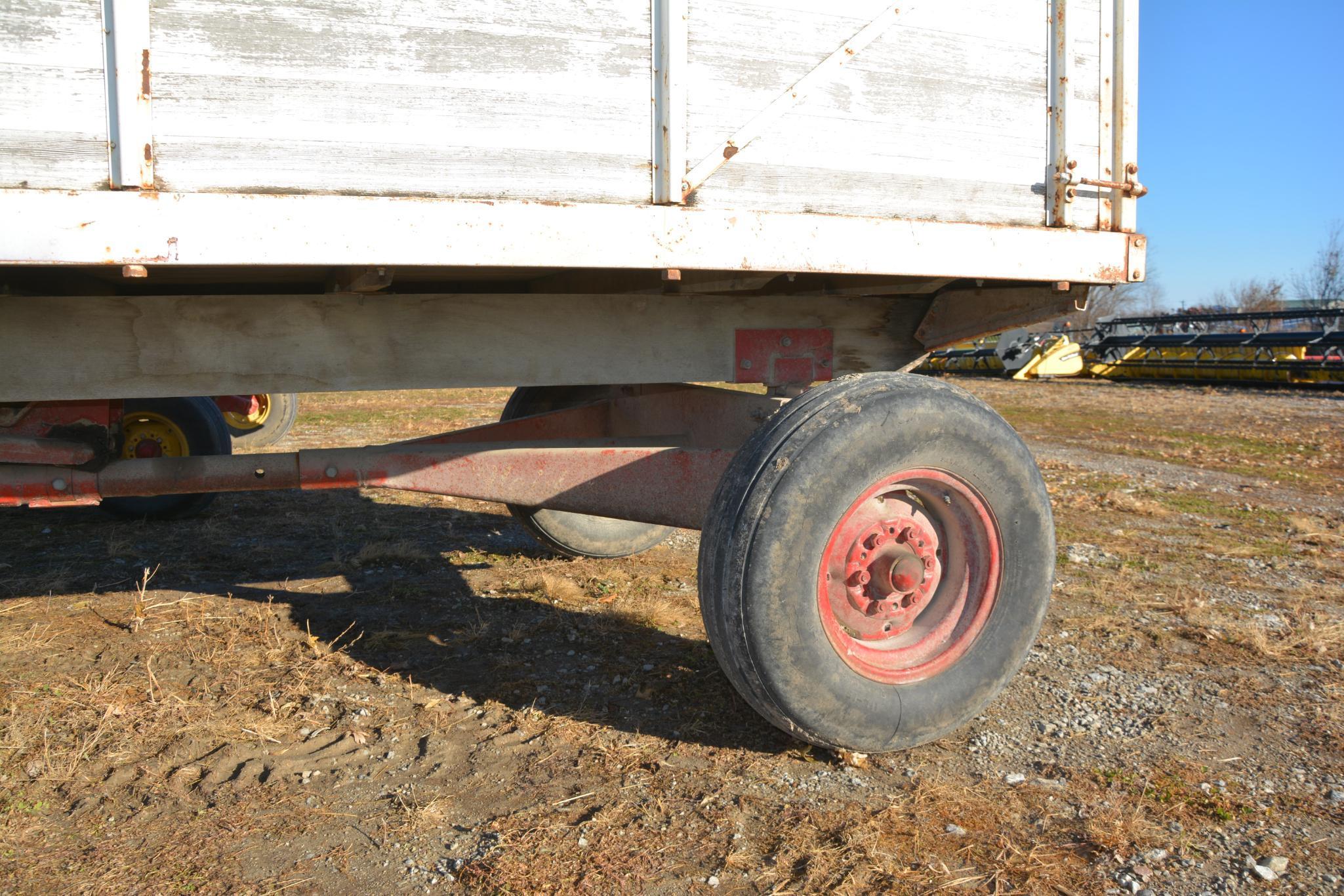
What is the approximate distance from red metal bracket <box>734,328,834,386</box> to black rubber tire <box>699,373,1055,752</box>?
565mm

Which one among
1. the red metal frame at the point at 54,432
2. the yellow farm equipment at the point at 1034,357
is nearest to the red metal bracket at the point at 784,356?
the red metal frame at the point at 54,432

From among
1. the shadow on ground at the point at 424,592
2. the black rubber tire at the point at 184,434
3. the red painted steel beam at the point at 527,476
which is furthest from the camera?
the black rubber tire at the point at 184,434

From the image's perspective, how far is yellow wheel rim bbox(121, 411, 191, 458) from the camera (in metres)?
5.00

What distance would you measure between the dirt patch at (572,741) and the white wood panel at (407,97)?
1.46 metres

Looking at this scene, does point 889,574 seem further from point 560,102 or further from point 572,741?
point 560,102

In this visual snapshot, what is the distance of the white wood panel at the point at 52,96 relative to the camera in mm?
1938

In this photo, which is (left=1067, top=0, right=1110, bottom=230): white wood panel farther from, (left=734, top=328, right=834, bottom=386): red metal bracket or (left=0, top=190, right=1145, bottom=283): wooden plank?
(left=734, top=328, right=834, bottom=386): red metal bracket

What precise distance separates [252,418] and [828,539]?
6589 millimetres

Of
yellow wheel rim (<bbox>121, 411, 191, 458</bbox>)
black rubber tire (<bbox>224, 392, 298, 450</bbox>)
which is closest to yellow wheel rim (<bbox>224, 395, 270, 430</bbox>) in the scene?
black rubber tire (<bbox>224, 392, 298, 450</bbox>)

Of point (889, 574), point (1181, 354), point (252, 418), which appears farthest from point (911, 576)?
point (1181, 354)

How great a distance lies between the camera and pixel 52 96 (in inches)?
77.3

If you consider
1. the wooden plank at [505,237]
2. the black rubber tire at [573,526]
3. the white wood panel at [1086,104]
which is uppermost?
the white wood panel at [1086,104]

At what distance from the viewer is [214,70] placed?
2.06 metres

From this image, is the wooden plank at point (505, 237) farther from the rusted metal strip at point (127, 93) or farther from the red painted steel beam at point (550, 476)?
the red painted steel beam at point (550, 476)
